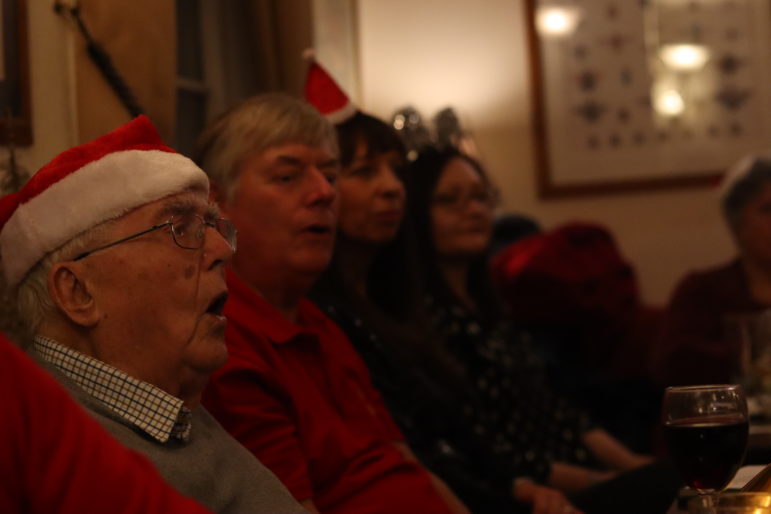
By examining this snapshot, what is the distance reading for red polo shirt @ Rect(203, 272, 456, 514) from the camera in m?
1.51

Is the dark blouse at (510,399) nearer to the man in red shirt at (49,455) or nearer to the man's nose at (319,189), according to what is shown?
the man's nose at (319,189)

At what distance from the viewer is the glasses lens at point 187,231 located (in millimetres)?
1270

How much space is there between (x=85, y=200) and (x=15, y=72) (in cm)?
72

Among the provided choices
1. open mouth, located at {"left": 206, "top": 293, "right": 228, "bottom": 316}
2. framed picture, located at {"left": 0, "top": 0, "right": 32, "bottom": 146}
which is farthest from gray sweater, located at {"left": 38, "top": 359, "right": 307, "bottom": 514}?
framed picture, located at {"left": 0, "top": 0, "right": 32, "bottom": 146}

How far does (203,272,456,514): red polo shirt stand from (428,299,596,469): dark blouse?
0.74m

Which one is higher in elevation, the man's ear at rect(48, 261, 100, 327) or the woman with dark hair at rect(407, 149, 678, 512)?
the man's ear at rect(48, 261, 100, 327)

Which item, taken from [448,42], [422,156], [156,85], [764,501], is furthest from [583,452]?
[448,42]

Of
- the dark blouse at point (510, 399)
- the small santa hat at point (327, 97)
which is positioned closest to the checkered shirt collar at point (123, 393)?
the small santa hat at point (327, 97)

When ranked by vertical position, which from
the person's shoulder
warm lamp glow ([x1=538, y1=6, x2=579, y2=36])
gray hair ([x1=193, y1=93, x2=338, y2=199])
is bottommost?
the person's shoulder

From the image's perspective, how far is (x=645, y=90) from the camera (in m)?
4.39

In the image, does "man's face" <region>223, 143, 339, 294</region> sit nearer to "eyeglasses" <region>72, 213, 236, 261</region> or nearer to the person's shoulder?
"eyeglasses" <region>72, 213, 236, 261</region>

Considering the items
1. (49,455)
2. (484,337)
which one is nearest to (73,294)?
(49,455)

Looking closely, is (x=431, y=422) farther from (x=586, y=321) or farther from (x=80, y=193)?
(x=586, y=321)

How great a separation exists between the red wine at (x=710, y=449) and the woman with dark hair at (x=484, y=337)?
1.29m
